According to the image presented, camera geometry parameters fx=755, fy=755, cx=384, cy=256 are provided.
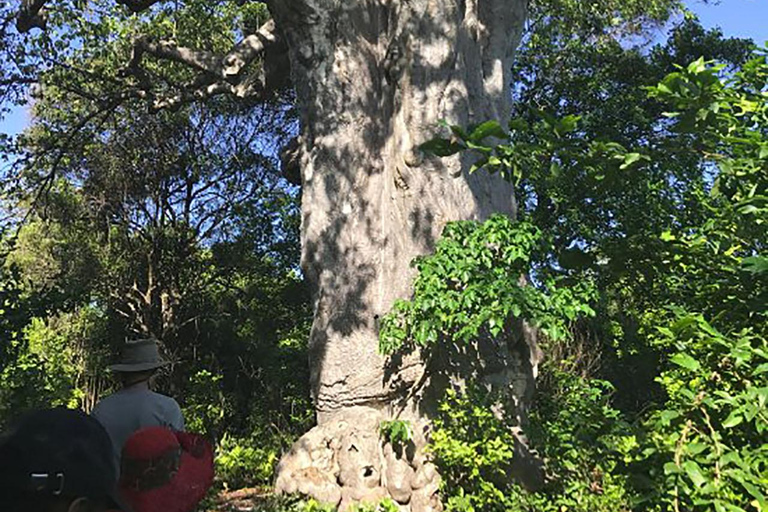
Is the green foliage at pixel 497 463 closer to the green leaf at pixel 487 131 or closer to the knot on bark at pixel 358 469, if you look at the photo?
the knot on bark at pixel 358 469

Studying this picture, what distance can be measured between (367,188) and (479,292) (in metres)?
2.01

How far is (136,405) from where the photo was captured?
4.01m

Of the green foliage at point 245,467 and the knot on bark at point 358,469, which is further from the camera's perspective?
the green foliage at point 245,467

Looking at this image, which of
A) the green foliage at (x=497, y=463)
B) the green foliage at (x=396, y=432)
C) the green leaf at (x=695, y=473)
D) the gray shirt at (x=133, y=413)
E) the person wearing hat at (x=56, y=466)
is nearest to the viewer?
the person wearing hat at (x=56, y=466)

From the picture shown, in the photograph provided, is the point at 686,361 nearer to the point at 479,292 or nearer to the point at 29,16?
the point at 479,292

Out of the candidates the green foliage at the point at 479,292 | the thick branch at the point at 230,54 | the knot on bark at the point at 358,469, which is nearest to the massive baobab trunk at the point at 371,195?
the knot on bark at the point at 358,469

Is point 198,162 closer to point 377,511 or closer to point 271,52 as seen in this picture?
point 271,52

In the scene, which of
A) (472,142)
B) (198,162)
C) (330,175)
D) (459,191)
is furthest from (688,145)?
(198,162)

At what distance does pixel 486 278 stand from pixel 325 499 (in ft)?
7.57

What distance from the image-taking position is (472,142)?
2357 millimetres

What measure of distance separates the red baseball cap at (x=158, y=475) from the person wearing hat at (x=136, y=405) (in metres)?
2.04

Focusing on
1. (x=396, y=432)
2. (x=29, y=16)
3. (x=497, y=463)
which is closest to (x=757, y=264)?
(x=497, y=463)

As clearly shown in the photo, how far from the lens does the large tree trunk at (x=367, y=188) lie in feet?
21.4

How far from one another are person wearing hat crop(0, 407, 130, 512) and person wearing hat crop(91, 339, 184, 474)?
108 inches
